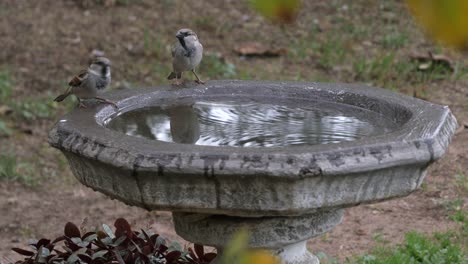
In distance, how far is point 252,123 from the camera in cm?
366

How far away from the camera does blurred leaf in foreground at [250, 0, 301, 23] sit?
0.60 m

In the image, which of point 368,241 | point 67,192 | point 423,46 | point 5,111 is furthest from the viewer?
point 423,46

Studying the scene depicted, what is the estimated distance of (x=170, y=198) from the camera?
2783 millimetres

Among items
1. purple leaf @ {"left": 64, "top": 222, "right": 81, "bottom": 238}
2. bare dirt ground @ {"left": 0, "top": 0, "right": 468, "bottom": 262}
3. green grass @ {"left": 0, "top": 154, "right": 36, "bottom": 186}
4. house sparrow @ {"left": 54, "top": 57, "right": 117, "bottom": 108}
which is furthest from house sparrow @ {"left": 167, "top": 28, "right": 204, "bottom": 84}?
green grass @ {"left": 0, "top": 154, "right": 36, "bottom": 186}

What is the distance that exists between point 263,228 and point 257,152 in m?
0.55

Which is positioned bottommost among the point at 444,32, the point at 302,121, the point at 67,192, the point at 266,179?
the point at 67,192

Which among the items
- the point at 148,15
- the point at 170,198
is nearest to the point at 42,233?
the point at 170,198

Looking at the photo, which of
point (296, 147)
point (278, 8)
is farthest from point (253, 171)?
point (278, 8)

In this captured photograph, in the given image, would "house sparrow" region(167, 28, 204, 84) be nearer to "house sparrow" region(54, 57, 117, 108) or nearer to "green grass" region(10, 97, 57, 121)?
"house sparrow" region(54, 57, 117, 108)

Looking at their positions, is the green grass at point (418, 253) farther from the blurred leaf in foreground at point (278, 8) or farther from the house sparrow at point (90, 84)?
the blurred leaf in foreground at point (278, 8)

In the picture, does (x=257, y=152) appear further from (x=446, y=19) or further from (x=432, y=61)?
(x=432, y=61)

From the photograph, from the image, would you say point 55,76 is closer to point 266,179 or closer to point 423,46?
point 423,46

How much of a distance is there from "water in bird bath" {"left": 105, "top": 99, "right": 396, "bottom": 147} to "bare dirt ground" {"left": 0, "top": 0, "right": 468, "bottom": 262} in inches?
54.1

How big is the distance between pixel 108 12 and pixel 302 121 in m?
6.08
